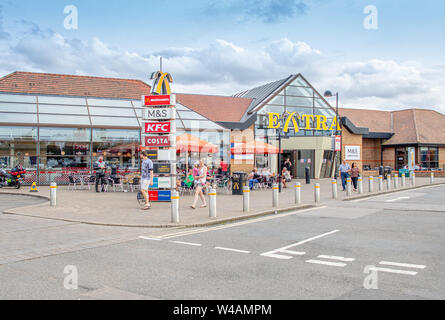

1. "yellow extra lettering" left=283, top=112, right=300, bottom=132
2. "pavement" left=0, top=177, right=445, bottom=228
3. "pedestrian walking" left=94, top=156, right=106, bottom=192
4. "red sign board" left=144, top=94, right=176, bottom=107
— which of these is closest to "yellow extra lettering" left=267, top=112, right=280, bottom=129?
"yellow extra lettering" left=283, top=112, right=300, bottom=132

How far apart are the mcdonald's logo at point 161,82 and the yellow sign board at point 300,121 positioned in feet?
58.8

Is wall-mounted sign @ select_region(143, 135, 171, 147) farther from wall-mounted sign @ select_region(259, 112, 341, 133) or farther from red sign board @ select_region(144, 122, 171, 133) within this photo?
wall-mounted sign @ select_region(259, 112, 341, 133)

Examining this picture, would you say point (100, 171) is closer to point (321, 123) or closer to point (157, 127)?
point (157, 127)

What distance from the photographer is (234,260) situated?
6.88 meters

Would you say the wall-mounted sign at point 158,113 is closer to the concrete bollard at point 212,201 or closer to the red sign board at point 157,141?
the red sign board at point 157,141

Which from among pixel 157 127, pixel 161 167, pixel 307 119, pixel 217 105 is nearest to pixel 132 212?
pixel 161 167

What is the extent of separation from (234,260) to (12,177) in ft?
59.8

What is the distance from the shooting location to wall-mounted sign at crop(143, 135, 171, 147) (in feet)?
51.6

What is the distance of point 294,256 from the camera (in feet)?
23.5
